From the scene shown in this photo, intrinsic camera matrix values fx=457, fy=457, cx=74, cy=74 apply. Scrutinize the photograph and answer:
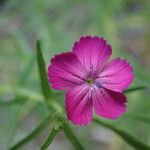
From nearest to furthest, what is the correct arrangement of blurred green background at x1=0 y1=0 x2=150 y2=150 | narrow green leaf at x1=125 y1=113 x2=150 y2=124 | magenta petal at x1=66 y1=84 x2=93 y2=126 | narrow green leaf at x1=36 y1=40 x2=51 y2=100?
magenta petal at x1=66 y1=84 x2=93 y2=126
narrow green leaf at x1=36 y1=40 x2=51 y2=100
narrow green leaf at x1=125 y1=113 x2=150 y2=124
blurred green background at x1=0 y1=0 x2=150 y2=150

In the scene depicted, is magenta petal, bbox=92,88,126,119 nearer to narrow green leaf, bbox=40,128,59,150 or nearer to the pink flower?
the pink flower

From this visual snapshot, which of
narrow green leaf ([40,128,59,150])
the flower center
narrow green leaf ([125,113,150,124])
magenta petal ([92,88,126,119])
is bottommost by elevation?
narrow green leaf ([125,113,150,124])

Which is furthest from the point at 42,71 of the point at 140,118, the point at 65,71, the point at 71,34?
the point at 71,34

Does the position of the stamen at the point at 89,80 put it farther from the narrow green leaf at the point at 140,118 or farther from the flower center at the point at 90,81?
the narrow green leaf at the point at 140,118

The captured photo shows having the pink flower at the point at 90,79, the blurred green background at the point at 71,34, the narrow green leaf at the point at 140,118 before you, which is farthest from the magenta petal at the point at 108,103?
the blurred green background at the point at 71,34

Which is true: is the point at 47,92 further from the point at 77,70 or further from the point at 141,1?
the point at 141,1

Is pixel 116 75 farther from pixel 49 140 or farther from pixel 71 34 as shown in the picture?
pixel 71 34

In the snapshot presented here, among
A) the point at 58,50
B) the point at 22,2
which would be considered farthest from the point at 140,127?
the point at 22,2

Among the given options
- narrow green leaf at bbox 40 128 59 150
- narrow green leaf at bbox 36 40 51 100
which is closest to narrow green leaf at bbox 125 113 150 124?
narrow green leaf at bbox 36 40 51 100
